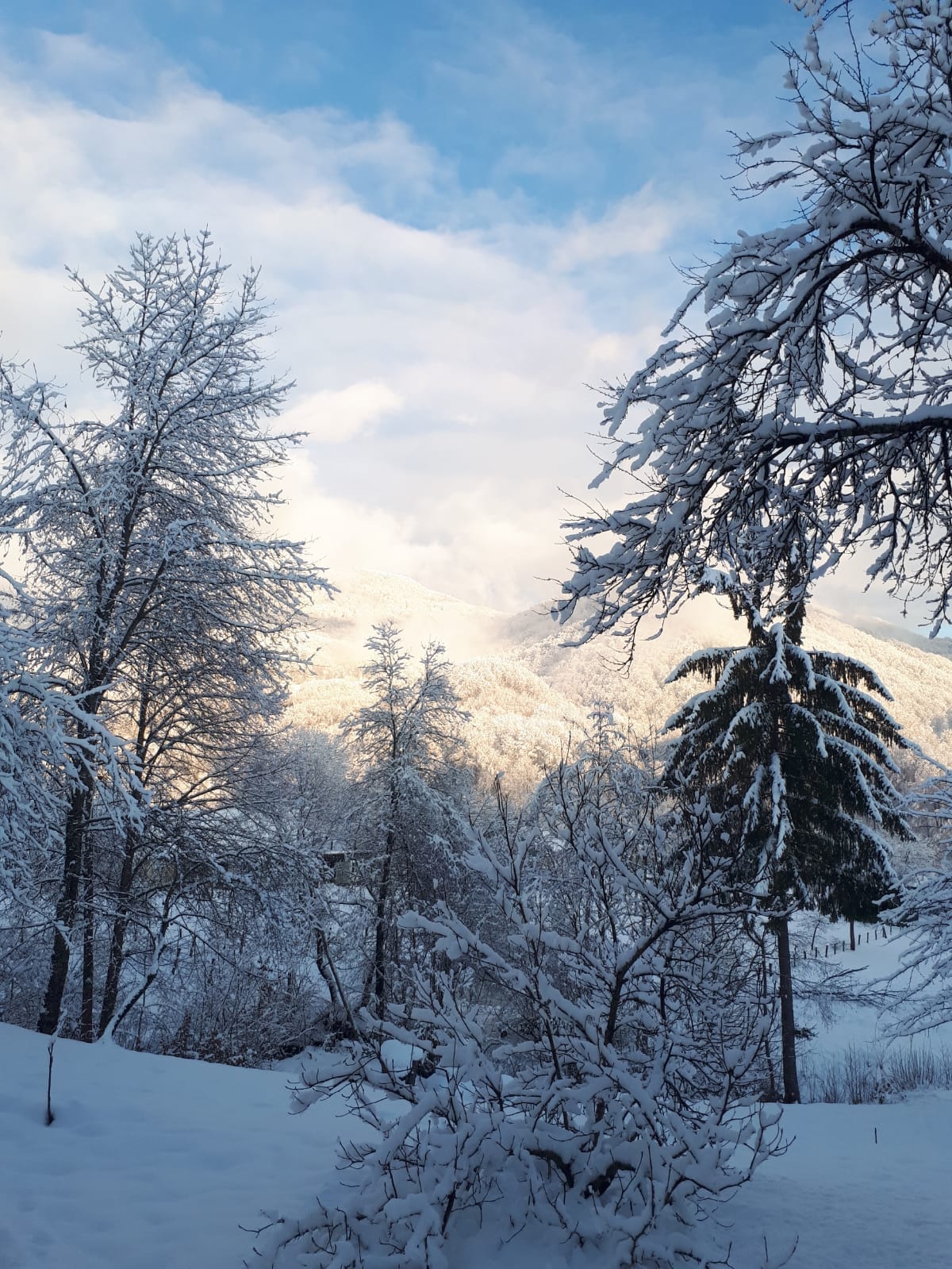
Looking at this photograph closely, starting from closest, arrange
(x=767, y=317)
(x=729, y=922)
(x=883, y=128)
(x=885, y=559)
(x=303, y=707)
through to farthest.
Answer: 1. (x=883, y=128)
2. (x=767, y=317)
3. (x=729, y=922)
4. (x=885, y=559)
5. (x=303, y=707)

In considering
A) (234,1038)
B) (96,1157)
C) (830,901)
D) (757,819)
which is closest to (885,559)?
(96,1157)

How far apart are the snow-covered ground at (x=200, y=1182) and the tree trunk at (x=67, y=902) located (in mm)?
2168

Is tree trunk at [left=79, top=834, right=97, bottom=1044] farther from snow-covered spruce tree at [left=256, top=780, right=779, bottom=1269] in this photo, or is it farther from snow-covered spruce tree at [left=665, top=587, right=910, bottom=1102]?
snow-covered spruce tree at [left=665, top=587, right=910, bottom=1102]

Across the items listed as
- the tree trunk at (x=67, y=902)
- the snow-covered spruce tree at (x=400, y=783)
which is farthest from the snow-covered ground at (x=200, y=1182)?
the snow-covered spruce tree at (x=400, y=783)

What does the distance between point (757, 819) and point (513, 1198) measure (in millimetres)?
10496

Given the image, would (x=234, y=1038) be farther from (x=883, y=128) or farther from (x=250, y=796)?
(x=883, y=128)

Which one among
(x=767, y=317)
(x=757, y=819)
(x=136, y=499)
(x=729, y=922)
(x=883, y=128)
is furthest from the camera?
(x=757, y=819)

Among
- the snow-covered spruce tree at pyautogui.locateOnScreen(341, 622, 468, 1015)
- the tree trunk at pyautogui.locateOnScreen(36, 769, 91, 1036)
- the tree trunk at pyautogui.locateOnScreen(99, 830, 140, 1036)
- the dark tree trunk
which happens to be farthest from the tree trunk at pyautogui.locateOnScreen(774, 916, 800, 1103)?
the tree trunk at pyautogui.locateOnScreen(36, 769, 91, 1036)

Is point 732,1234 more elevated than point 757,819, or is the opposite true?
point 757,819

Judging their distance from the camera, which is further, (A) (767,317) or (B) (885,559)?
(B) (885,559)

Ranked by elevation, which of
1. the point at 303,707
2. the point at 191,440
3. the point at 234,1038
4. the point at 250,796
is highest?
the point at 303,707

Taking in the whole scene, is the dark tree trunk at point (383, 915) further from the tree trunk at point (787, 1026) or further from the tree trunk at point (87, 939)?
the tree trunk at point (787, 1026)

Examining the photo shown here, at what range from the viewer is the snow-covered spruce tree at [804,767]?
12.9m

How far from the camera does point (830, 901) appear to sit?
13.1 m
